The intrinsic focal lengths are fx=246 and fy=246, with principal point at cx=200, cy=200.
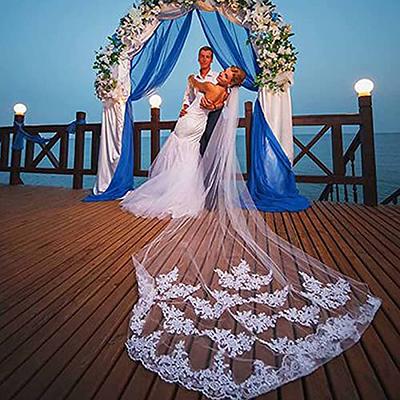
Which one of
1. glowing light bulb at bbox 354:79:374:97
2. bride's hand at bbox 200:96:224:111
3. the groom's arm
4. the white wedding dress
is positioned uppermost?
glowing light bulb at bbox 354:79:374:97

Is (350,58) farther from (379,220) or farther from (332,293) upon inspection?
(332,293)

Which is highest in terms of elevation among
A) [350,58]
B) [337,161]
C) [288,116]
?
[350,58]

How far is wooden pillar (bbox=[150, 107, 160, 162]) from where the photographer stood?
3.99 m

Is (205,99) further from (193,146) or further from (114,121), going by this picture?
(114,121)

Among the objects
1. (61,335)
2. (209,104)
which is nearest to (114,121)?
(209,104)

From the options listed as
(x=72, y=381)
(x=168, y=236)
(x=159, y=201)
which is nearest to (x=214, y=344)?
(x=72, y=381)

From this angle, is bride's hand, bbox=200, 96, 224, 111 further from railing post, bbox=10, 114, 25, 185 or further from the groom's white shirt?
railing post, bbox=10, 114, 25, 185

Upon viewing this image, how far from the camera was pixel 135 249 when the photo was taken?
169cm

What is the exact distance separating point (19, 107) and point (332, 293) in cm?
607

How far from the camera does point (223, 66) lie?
10.1 feet


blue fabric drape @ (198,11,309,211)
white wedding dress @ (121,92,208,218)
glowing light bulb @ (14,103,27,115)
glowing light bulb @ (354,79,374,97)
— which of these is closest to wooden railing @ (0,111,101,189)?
glowing light bulb @ (14,103,27,115)

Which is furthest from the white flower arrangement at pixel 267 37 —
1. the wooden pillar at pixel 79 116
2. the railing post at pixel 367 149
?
the wooden pillar at pixel 79 116

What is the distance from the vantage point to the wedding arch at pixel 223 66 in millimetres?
2867

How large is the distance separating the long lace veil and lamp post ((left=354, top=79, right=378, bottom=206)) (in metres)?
1.94
